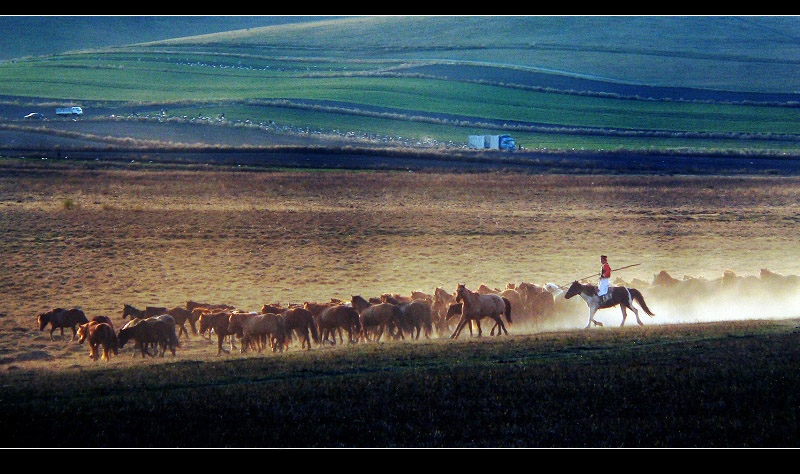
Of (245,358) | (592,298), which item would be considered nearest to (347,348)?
(245,358)

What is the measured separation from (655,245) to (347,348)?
22.2 metres

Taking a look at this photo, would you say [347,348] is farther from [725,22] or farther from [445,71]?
[725,22]

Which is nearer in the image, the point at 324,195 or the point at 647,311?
the point at 647,311

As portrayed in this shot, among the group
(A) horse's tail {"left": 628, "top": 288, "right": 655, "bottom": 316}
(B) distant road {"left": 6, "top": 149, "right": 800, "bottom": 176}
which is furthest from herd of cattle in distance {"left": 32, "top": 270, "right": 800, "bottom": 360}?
(B) distant road {"left": 6, "top": 149, "right": 800, "bottom": 176}

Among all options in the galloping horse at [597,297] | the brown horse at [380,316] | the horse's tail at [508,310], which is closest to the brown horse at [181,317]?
the brown horse at [380,316]

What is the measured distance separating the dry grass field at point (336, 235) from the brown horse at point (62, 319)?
0.50m


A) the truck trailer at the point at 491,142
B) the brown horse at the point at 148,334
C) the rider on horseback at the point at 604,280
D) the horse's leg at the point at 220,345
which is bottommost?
the horse's leg at the point at 220,345

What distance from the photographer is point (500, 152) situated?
63688 mm

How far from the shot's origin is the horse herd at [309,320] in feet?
70.1

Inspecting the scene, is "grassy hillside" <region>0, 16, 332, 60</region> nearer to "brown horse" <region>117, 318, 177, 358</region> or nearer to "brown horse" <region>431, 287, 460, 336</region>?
"brown horse" <region>431, 287, 460, 336</region>

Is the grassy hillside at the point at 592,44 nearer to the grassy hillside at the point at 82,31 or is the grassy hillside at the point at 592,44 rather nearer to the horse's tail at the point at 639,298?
the grassy hillside at the point at 82,31

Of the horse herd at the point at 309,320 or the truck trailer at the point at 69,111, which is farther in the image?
the truck trailer at the point at 69,111

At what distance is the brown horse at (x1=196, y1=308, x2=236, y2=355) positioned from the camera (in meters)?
22.0

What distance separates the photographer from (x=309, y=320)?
74.0 feet
